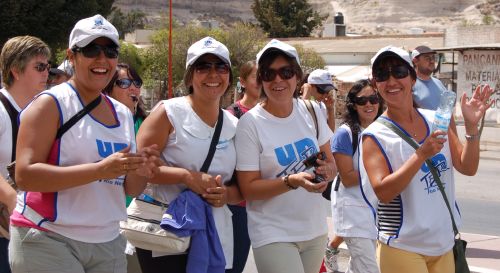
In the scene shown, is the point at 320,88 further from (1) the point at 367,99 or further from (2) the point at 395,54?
(2) the point at 395,54

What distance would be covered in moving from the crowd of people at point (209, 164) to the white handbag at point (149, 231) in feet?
0.22

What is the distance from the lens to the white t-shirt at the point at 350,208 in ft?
19.9

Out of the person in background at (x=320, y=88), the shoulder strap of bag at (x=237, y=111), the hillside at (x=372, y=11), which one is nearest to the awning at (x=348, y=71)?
the person in background at (x=320, y=88)

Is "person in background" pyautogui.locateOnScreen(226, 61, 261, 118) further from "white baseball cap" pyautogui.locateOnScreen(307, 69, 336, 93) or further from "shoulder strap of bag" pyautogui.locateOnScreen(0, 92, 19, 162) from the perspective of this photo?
"shoulder strap of bag" pyautogui.locateOnScreen(0, 92, 19, 162)

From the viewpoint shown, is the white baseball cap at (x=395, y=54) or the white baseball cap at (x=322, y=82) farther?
the white baseball cap at (x=322, y=82)

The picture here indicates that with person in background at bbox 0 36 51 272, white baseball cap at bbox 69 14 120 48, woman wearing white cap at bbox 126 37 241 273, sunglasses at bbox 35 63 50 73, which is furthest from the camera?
sunglasses at bbox 35 63 50 73

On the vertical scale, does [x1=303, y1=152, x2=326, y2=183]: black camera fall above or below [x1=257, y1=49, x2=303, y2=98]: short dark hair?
below

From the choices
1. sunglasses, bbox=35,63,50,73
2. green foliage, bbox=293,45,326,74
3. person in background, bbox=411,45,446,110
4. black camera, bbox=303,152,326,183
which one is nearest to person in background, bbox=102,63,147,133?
sunglasses, bbox=35,63,50,73

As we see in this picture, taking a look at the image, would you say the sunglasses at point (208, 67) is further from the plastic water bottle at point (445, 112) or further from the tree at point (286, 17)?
the tree at point (286, 17)

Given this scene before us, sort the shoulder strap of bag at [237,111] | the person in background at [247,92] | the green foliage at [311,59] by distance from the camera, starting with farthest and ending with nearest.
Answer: the green foliage at [311,59] → the person in background at [247,92] → the shoulder strap of bag at [237,111]

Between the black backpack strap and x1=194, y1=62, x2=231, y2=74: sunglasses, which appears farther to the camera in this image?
the black backpack strap

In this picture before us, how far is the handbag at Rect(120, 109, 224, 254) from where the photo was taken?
441 cm

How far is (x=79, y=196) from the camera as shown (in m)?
3.92

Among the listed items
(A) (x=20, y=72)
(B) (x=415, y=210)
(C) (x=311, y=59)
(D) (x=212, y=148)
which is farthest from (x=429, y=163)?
(C) (x=311, y=59)
